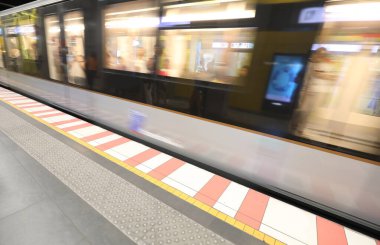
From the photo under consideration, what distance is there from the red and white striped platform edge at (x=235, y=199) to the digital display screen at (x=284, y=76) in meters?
1.28

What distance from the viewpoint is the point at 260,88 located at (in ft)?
8.20

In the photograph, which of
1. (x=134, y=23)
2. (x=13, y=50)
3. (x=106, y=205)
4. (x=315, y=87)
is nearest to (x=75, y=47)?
(x=134, y=23)

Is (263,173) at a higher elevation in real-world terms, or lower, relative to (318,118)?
lower

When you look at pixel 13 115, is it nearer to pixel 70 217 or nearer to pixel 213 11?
pixel 70 217

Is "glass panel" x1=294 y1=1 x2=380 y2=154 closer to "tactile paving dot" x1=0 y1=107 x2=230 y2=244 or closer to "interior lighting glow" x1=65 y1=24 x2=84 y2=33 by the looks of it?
"tactile paving dot" x1=0 y1=107 x2=230 y2=244

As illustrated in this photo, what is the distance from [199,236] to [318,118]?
1.77 meters

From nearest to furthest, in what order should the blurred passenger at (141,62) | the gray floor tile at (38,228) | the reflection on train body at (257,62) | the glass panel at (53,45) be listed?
1. the gray floor tile at (38,228)
2. the reflection on train body at (257,62)
3. the blurred passenger at (141,62)
4. the glass panel at (53,45)

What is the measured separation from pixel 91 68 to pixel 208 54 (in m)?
2.87

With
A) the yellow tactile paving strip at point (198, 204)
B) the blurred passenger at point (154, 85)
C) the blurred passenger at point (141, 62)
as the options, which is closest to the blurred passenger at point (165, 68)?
the blurred passenger at point (154, 85)

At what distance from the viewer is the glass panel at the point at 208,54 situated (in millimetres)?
2594

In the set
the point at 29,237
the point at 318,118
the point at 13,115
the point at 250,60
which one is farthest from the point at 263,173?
the point at 13,115

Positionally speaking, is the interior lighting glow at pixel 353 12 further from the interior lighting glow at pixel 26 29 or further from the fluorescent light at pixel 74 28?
the interior lighting glow at pixel 26 29

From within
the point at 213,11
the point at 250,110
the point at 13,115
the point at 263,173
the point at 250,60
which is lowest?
the point at 13,115

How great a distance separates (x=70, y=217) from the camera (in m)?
2.09
